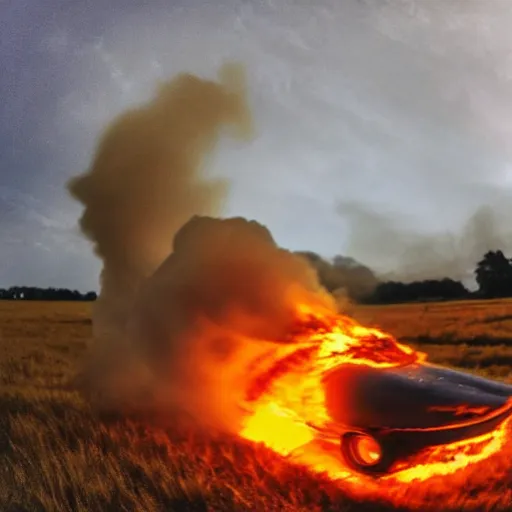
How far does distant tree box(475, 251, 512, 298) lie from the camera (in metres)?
2.26

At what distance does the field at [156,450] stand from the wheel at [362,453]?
123 millimetres

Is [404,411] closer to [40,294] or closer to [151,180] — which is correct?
[151,180]

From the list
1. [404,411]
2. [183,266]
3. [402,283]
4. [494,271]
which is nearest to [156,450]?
[183,266]

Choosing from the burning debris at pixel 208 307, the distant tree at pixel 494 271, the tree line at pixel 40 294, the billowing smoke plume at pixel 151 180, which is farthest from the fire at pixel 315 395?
the tree line at pixel 40 294

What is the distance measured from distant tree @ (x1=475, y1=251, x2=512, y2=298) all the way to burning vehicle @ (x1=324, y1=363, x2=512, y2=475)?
0.38 metres

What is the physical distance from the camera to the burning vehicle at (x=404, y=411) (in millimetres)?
2266

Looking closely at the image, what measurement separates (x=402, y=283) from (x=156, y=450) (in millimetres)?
1106

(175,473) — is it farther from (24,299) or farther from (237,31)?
(237,31)

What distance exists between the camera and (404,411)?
2281 mm

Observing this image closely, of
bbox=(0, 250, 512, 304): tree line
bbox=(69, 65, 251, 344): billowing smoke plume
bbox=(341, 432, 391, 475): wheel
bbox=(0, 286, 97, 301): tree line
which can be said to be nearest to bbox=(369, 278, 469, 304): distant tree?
bbox=(0, 250, 512, 304): tree line

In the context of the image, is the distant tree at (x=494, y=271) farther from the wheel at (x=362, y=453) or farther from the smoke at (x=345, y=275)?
the wheel at (x=362, y=453)

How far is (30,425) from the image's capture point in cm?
265

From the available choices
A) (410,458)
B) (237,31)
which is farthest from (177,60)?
(410,458)

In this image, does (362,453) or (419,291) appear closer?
(419,291)
